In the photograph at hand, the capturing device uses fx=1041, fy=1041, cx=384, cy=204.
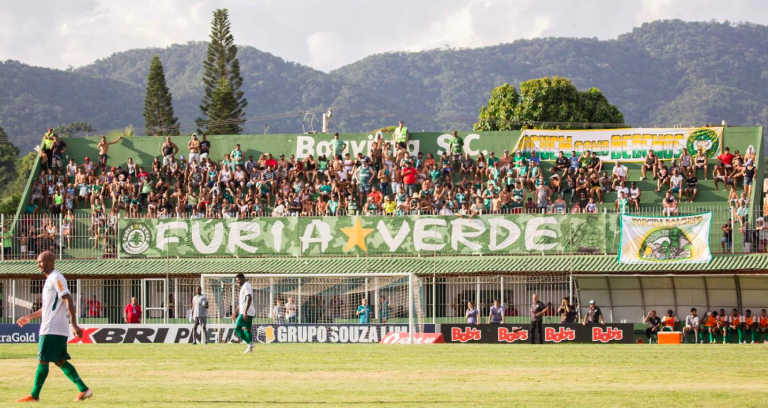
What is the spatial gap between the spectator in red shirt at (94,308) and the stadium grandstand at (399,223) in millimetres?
43

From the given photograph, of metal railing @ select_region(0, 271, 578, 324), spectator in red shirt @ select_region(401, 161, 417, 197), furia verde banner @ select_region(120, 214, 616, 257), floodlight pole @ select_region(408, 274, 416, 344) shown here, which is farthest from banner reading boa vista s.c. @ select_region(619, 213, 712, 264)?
spectator in red shirt @ select_region(401, 161, 417, 197)

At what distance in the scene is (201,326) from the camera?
3228 cm

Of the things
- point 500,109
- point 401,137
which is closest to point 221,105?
point 500,109

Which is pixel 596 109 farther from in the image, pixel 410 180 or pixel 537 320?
pixel 537 320

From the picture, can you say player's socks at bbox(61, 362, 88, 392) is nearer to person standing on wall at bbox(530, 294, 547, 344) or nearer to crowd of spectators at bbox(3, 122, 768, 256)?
person standing on wall at bbox(530, 294, 547, 344)

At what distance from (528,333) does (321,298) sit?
6821mm

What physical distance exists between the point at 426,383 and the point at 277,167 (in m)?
29.0

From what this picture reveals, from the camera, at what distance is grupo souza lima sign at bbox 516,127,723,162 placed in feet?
143

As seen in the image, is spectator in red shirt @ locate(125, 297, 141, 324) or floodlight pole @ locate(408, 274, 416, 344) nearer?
floodlight pole @ locate(408, 274, 416, 344)

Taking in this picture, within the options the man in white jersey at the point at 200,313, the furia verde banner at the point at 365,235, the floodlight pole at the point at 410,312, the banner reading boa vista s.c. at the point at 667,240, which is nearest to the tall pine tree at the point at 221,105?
the furia verde banner at the point at 365,235

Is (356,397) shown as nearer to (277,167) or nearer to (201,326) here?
(201,326)

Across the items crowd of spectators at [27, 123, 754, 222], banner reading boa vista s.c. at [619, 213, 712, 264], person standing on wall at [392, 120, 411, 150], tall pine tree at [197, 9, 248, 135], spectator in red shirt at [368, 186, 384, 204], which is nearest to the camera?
banner reading boa vista s.c. at [619, 213, 712, 264]

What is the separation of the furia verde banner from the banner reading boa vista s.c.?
1.13 meters

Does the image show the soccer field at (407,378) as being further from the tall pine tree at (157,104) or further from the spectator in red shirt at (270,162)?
the tall pine tree at (157,104)
